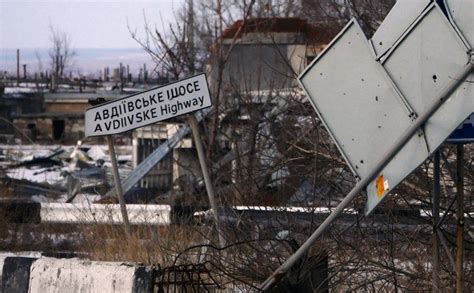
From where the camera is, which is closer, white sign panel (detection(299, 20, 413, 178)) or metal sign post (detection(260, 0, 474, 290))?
metal sign post (detection(260, 0, 474, 290))

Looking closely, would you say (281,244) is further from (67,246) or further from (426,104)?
(67,246)

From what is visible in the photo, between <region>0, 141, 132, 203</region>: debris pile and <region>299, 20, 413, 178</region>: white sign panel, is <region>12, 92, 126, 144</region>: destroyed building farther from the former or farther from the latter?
<region>299, 20, 413, 178</region>: white sign panel

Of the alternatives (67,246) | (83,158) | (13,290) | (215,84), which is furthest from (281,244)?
(83,158)

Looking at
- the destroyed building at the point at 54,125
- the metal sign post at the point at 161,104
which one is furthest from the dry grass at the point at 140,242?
the destroyed building at the point at 54,125

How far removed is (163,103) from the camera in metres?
7.73

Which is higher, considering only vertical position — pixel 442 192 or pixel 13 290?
pixel 442 192

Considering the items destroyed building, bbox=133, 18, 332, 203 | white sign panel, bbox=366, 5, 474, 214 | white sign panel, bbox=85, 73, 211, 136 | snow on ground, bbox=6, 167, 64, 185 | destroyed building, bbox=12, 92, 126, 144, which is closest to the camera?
white sign panel, bbox=366, 5, 474, 214

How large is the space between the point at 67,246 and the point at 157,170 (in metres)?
10.3

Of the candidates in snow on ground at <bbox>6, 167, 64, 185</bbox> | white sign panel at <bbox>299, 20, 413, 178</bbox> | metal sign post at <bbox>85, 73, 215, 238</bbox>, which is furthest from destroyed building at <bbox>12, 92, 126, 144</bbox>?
white sign panel at <bbox>299, 20, 413, 178</bbox>

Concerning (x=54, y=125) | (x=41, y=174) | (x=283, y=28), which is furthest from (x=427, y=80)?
(x=54, y=125)

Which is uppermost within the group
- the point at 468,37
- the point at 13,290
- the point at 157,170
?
the point at 157,170

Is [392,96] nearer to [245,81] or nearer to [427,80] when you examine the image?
[427,80]

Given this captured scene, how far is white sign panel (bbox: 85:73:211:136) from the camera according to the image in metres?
7.73

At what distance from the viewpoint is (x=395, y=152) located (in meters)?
4.47
